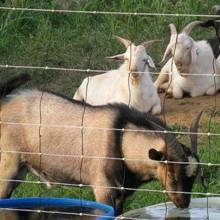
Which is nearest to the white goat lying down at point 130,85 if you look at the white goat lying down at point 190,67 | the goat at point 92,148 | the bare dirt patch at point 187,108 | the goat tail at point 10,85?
the bare dirt patch at point 187,108

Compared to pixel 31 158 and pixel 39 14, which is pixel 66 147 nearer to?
pixel 31 158

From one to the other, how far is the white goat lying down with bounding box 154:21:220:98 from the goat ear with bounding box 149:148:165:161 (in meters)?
4.44

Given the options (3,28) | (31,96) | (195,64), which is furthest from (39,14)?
(31,96)

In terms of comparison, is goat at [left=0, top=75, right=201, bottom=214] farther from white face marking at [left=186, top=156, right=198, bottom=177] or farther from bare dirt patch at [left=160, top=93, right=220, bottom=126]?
bare dirt patch at [left=160, top=93, right=220, bottom=126]

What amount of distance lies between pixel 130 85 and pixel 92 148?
148 inches

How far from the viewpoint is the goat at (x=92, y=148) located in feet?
21.8

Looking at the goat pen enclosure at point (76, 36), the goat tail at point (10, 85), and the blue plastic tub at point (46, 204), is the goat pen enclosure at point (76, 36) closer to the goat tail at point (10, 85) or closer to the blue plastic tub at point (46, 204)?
the goat tail at point (10, 85)

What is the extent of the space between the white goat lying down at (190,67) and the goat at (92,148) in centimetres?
412

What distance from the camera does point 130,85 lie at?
10.5 metres

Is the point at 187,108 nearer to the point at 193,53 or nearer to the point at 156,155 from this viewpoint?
the point at 193,53

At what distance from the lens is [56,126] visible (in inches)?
264

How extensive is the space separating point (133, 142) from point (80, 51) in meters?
5.50

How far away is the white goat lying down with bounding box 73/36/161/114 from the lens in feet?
33.6

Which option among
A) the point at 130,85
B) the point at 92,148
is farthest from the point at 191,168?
the point at 130,85
